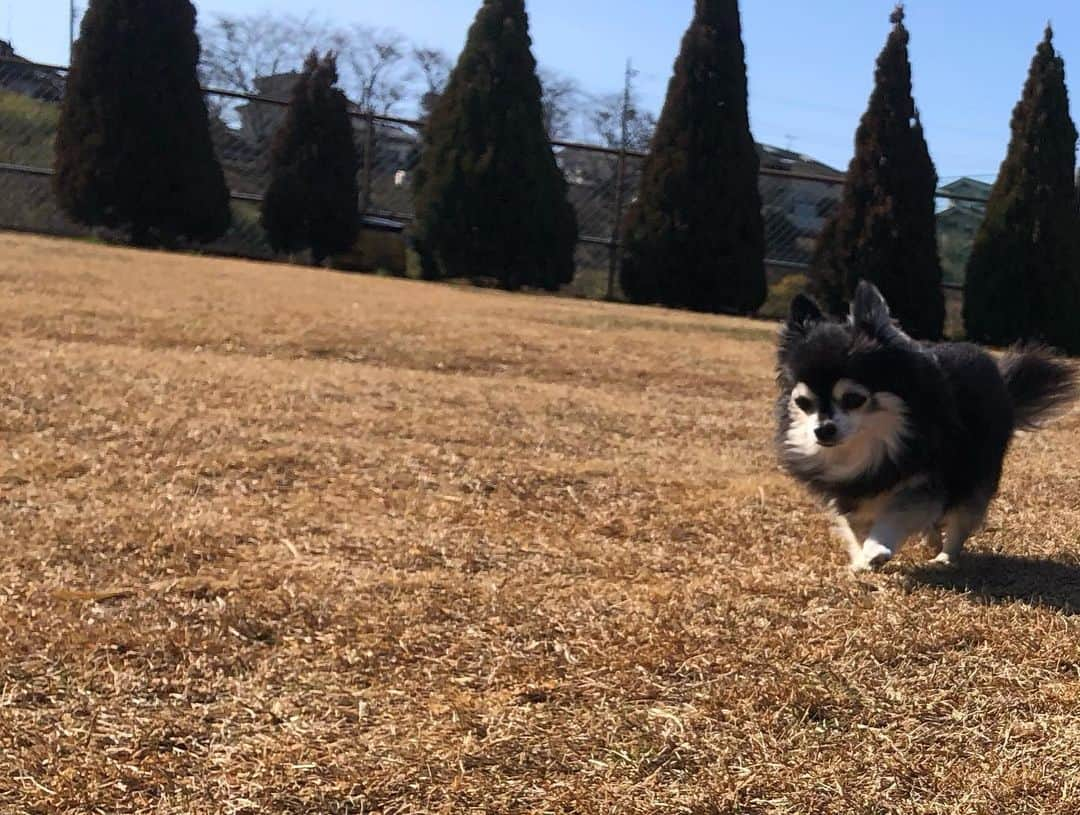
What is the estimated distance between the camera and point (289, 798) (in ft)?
5.00

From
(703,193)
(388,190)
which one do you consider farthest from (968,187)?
(388,190)

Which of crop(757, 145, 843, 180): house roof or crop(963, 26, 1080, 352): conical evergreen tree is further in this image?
crop(757, 145, 843, 180): house roof

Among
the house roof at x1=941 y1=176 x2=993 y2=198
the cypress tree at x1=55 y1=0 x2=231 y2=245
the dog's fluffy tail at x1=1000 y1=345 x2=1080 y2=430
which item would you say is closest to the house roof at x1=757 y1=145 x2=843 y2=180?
the house roof at x1=941 y1=176 x2=993 y2=198

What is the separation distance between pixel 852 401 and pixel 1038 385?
1.05m

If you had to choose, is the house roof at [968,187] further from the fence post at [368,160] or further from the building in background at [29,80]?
the building in background at [29,80]

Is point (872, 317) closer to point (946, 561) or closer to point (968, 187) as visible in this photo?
point (946, 561)

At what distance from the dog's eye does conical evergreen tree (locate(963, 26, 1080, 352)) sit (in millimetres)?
10661

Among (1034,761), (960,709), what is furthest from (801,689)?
(1034,761)

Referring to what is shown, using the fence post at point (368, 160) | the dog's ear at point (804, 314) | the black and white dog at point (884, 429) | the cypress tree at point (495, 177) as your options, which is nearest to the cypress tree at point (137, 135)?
the fence post at point (368, 160)

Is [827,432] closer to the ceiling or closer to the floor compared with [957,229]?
closer to the floor

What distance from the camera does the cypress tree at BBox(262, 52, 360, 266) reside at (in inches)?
544

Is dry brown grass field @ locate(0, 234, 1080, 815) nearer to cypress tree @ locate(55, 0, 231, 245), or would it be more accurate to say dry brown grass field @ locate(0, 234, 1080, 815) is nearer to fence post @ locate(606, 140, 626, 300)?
cypress tree @ locate(55, 0, 231, 245)

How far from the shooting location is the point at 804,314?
9.99 feet

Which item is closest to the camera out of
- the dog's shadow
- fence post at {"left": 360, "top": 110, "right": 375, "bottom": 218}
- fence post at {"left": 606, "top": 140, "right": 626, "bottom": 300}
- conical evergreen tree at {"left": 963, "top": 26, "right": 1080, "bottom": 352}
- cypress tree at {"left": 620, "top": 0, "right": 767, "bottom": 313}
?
the dog's shadow
